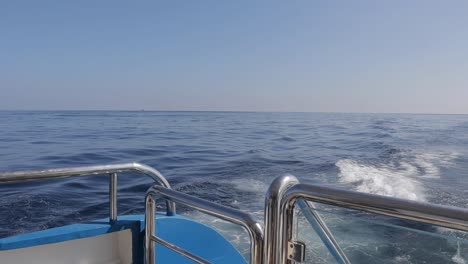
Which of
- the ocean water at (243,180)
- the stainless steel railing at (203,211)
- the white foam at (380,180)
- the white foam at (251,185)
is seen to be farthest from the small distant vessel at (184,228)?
the white foam at (380,180)

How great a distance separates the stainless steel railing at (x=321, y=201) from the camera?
0.90m

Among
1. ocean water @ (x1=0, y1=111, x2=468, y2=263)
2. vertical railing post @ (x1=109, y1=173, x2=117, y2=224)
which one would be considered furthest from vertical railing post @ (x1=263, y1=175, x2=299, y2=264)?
vertical railing post @ (x1=109, y1=173, x2=117, y2=224)

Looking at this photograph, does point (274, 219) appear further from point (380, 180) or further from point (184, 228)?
point (380, 180)

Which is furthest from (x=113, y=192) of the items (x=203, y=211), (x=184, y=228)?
(x=203, y=211)

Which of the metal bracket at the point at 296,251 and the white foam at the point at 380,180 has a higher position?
the metal bracket at the point at 296,251

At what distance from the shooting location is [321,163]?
11.5 m

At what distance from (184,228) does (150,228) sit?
336 mm

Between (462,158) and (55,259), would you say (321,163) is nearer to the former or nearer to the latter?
(462,158)

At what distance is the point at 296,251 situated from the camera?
4.17ft

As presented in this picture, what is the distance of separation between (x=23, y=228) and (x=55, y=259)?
11.7 ft

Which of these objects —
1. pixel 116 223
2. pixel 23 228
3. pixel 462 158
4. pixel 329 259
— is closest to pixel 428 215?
pixel 329 259

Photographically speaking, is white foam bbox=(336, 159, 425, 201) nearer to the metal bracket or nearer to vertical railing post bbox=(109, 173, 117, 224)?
vertical railing post bbox=(109, 173, 117, 224)

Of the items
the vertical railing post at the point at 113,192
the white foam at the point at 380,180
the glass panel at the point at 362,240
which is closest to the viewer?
the glass panel at the point at 362,240

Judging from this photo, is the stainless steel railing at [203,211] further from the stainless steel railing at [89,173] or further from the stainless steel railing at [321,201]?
the stainless steel railing at [89,173]
